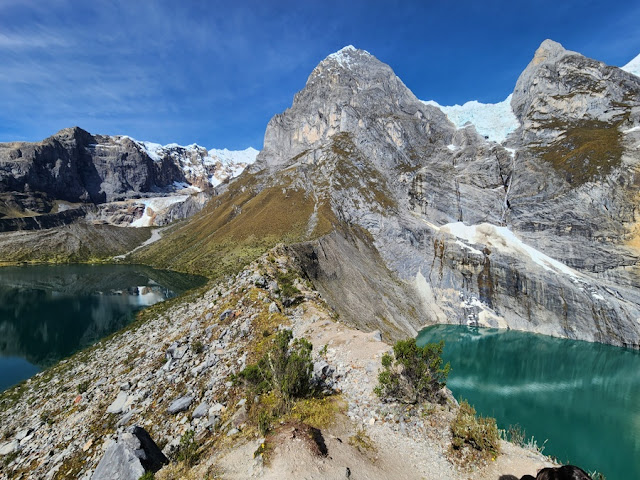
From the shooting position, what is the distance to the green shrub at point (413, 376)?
44.0ft

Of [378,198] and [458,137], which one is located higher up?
[458,137]

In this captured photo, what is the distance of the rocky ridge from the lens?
10383 mm

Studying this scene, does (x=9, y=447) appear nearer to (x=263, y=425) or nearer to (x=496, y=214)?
(x=263, y=425)

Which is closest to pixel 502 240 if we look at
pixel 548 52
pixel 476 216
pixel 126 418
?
pixel 476 216

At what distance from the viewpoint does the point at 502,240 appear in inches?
3634

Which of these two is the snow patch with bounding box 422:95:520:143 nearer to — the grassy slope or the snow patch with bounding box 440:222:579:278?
the snow patch with bounding box 440:222:579:278

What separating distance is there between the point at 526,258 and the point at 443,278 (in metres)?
23.4

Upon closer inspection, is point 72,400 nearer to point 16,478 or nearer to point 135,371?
point 135,371

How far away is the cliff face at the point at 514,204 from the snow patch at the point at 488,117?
4.63 m

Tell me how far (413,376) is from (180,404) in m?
13.0

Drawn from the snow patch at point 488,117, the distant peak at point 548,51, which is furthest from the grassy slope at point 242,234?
the distant peak at point 548,51

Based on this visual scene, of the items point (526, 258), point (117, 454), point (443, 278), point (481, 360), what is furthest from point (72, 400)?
point (526, 258)

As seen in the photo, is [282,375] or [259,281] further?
[259,281]

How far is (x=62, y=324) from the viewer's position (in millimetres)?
54938
